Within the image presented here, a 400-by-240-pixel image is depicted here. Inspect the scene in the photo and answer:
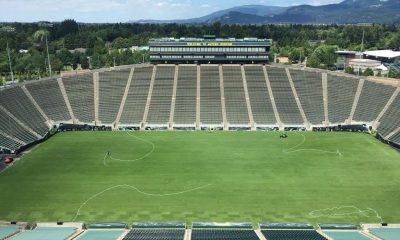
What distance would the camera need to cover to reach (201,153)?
8381 cm

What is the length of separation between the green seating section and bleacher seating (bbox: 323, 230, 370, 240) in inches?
1043

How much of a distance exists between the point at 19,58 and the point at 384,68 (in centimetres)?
17603

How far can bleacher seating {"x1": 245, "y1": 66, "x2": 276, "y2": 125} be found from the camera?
107 metres

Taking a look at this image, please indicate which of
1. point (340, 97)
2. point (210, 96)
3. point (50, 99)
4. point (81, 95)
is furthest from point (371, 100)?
point (50, 99)

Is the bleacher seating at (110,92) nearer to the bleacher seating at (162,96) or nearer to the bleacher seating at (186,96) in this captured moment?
the bleacher seating at (162,96)

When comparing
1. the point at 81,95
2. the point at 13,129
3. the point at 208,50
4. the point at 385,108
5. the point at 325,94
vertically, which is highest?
the point at 208,50

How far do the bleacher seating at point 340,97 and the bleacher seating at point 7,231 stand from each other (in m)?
84.2

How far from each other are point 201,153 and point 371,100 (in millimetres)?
56039

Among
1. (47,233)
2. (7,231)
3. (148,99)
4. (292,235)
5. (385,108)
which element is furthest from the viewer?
(148,99)

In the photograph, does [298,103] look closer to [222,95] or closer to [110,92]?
[222,95]

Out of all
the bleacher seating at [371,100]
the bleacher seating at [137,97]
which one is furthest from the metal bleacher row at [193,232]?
the bleacher seating at [371,100]

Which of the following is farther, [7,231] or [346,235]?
[7,231]

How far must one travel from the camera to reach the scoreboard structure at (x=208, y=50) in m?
125

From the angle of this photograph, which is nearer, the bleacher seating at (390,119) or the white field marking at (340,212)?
the white field marking at (340,212)
